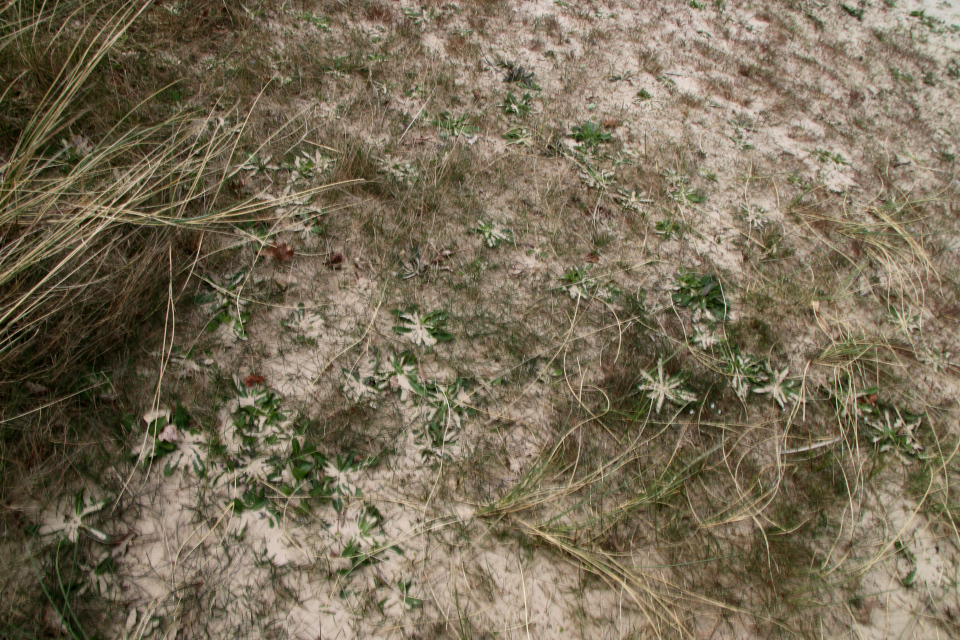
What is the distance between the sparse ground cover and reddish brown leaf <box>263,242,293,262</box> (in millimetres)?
14

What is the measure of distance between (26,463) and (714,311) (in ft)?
9.42

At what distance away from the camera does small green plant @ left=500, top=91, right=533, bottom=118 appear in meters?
3.21

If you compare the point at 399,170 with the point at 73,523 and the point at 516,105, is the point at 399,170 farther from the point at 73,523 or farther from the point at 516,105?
the point at 73,523

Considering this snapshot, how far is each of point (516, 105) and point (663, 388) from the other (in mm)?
2193

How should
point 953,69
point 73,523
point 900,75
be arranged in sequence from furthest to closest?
point 953,69, point 900,75, point 73,523

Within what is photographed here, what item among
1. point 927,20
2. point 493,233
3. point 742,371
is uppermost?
point 927,20

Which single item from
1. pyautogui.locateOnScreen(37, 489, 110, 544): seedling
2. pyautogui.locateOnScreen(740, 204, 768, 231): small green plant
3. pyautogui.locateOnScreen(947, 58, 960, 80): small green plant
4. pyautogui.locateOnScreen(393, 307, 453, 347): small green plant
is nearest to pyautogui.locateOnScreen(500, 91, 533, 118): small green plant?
pyautogui.locateOnScreen(740, 204, 768, 231): small green plant

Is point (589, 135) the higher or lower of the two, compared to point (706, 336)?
higher

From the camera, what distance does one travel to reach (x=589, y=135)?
3164 mm

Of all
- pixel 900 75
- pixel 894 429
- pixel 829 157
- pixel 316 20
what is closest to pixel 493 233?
pixel 894 429

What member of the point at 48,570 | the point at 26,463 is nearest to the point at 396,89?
the point at 26,463

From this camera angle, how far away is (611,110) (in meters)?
3.47

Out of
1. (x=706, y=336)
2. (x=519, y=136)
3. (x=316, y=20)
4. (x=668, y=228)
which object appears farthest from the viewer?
(x=316, y=20)

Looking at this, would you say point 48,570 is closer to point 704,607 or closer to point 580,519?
point 580,519
